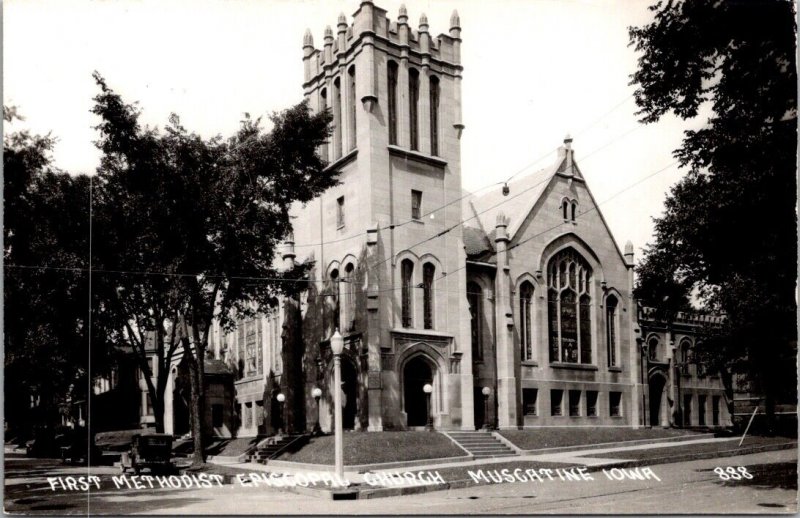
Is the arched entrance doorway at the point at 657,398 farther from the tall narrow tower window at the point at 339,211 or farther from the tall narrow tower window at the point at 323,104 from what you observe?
the tall narrow tower window at the point at 323,104

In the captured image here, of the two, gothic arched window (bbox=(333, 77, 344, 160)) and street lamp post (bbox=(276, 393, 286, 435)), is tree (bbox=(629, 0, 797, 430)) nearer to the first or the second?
gothic arched window (bbox=(333, 77, 344, 160))

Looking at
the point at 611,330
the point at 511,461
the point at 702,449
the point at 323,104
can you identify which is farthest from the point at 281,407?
the point at 702,449

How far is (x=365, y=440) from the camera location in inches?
1142

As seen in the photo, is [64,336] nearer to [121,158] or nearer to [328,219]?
[121,158]

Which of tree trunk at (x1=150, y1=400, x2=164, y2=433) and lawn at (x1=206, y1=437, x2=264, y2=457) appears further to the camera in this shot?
lawn at (x1=206, y1=437, x2=264, y2=457)

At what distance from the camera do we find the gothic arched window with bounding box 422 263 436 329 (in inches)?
1403

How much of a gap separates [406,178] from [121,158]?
12393mm

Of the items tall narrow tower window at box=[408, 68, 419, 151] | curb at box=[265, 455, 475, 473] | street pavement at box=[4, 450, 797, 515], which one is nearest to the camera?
street pavement at box=[4, 450, 797, 515]

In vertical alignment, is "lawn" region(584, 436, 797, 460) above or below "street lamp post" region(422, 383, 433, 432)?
below

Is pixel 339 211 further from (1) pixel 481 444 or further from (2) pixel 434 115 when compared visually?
(1) pixel 481 444

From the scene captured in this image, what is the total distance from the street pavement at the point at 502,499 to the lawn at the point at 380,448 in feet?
23.2

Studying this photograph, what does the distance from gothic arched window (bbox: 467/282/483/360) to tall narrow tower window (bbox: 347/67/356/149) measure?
9.07m

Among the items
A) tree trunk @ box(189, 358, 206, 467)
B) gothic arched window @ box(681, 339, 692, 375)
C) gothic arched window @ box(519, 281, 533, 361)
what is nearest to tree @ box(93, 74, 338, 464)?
tree trunk @ box(189, 358, 206, 467)

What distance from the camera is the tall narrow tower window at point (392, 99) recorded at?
1382 inches
